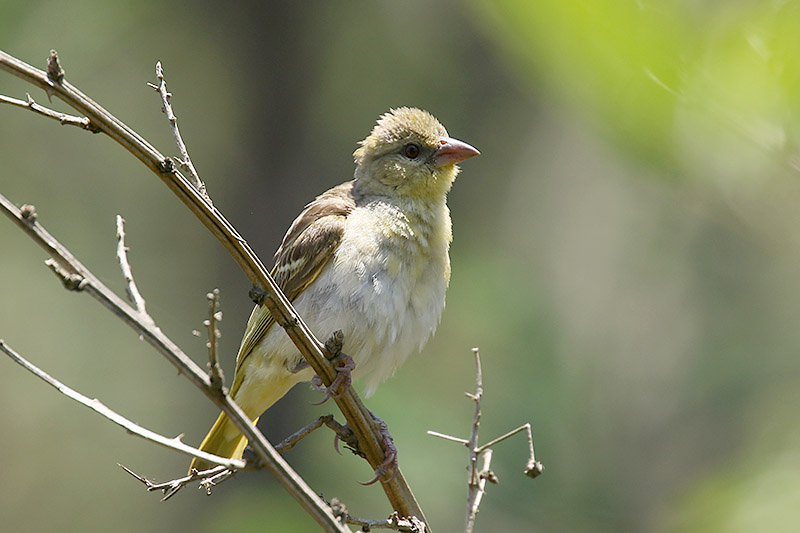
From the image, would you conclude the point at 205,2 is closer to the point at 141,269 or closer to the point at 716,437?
the point at 141,269

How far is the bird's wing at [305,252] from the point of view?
117 inches

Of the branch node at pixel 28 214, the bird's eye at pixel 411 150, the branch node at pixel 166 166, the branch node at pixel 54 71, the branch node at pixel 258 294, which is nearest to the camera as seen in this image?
the branch node at pixel 28 214

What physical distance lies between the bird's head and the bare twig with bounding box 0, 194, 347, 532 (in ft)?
6.78

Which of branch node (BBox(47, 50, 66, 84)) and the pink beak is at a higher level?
the pink beak

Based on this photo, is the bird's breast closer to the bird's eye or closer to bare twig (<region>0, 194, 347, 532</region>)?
the bird's eye

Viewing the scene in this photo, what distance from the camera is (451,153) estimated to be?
3.30 meters

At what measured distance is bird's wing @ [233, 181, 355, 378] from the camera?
117 inches

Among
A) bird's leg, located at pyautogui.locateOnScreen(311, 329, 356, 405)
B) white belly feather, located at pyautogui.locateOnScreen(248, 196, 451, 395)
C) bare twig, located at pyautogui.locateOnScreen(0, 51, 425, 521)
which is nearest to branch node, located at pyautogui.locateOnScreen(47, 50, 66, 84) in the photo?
bare twig, located at pyautogui.locateOnScreen(0, 51, 425, 521)

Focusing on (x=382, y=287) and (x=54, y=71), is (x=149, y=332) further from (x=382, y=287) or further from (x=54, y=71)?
(x=382, y=287)

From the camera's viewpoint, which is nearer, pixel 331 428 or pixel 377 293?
pixel 331 428

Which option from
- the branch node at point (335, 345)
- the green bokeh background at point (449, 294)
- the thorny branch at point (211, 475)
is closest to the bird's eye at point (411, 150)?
the green bokeh background at point (449, 294)

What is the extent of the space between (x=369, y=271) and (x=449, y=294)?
226 centimetres

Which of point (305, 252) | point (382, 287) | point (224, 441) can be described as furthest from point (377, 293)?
point (224, 441)

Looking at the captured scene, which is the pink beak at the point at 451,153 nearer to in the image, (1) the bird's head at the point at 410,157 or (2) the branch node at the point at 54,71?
(1) the bird's head at the point at 410,157
